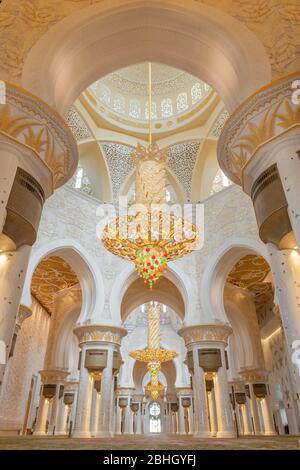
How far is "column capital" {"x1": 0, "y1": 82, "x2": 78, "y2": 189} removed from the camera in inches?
136

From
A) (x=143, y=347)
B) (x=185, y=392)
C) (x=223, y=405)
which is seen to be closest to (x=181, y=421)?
(x=185, y=392)

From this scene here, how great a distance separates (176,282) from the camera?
426 inches

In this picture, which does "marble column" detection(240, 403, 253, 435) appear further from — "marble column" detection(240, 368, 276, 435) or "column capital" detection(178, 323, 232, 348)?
"column capital" detection(178, 323, 232, 348)

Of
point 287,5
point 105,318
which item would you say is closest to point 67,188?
point 105,318

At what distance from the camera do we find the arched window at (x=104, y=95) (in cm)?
1269

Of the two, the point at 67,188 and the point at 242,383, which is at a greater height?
the point at 67,188

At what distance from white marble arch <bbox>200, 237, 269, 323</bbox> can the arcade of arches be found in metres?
0.05

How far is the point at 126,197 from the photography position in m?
11.4

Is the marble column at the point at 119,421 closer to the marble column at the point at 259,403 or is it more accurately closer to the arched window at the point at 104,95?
the marble column at the point at 259,403

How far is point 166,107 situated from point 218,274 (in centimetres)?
747

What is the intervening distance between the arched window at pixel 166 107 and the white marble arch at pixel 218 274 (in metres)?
6.34

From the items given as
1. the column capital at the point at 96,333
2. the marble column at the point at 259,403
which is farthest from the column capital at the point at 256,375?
the column capital at the point at 96,333
